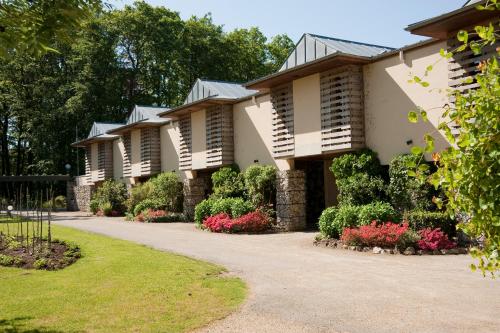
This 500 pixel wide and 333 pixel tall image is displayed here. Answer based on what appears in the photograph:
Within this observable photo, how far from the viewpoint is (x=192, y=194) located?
2488 centimetres

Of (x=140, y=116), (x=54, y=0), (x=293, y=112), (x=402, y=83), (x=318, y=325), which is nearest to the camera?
(x=54, y=0)

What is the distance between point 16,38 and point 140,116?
27.1 meters

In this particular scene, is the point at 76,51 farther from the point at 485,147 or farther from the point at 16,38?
the point at 485,147

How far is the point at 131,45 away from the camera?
1849 inches

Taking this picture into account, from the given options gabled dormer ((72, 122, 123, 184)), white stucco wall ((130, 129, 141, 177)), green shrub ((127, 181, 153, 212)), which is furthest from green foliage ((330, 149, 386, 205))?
gabled dormer ((72, 122, 123, 184))

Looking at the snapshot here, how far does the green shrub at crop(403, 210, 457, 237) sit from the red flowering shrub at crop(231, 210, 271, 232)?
6.45 metres

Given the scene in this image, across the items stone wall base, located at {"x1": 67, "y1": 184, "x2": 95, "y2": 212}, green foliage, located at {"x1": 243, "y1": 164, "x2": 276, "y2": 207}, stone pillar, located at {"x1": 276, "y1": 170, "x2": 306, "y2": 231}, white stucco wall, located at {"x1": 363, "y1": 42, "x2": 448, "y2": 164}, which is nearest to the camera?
white stucco wall, located at {"x1": 363, "y1": 42, "x2": 448, "y2": 164}

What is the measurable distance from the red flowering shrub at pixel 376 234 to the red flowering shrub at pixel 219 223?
18.7 feet

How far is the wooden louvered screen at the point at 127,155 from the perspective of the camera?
3173 centimetres

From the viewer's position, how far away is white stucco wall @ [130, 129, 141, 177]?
99.7 ft

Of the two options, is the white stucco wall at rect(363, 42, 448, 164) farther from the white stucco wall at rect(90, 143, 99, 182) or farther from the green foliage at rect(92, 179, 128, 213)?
the white stucco wall at rect(90, 143, 99, 182)

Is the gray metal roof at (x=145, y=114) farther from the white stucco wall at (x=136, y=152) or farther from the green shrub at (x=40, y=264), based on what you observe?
the green shrub at (x=40, y=264)

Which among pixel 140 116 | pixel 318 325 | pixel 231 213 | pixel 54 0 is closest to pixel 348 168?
pixel 231 213

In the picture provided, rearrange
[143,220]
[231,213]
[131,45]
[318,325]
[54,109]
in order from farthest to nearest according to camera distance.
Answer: [131,45] < [54,109] < [143,220] < [231,213] < [318,325]
